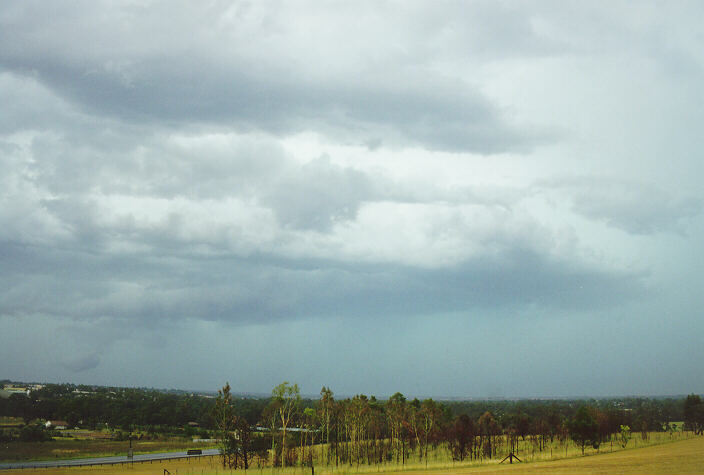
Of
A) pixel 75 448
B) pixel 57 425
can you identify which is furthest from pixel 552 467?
pixel 57 425

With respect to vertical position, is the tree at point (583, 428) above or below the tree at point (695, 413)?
above

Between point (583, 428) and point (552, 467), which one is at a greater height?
point (583, 428)

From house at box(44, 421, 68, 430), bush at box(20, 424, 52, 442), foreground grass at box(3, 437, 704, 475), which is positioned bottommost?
house at box(44, 421, 68, 430)

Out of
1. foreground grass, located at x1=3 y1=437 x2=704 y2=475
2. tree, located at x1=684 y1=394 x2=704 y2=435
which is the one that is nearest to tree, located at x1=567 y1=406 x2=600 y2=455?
foreground grass, located at x1=3 y1=437 x2=704 y2=475

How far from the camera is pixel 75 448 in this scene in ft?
336

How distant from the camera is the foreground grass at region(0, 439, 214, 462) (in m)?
92.0

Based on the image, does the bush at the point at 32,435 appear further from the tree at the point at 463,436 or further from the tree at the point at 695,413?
the tree at the point at 695,413

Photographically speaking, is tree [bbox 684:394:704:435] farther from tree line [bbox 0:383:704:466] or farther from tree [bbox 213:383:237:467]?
tree [bbox 213:383:237:467]

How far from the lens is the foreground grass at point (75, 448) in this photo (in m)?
92.0

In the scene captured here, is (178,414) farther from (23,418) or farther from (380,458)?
(380,458)

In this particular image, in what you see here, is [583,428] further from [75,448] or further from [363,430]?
[75,448]

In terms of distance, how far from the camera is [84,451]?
99750mm

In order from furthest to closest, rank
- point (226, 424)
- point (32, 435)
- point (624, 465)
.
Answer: point (32, 435), point (226, 424), point (624, 465)

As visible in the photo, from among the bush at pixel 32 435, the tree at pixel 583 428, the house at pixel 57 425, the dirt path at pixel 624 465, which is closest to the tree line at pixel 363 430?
the tree at pixel 583 428
